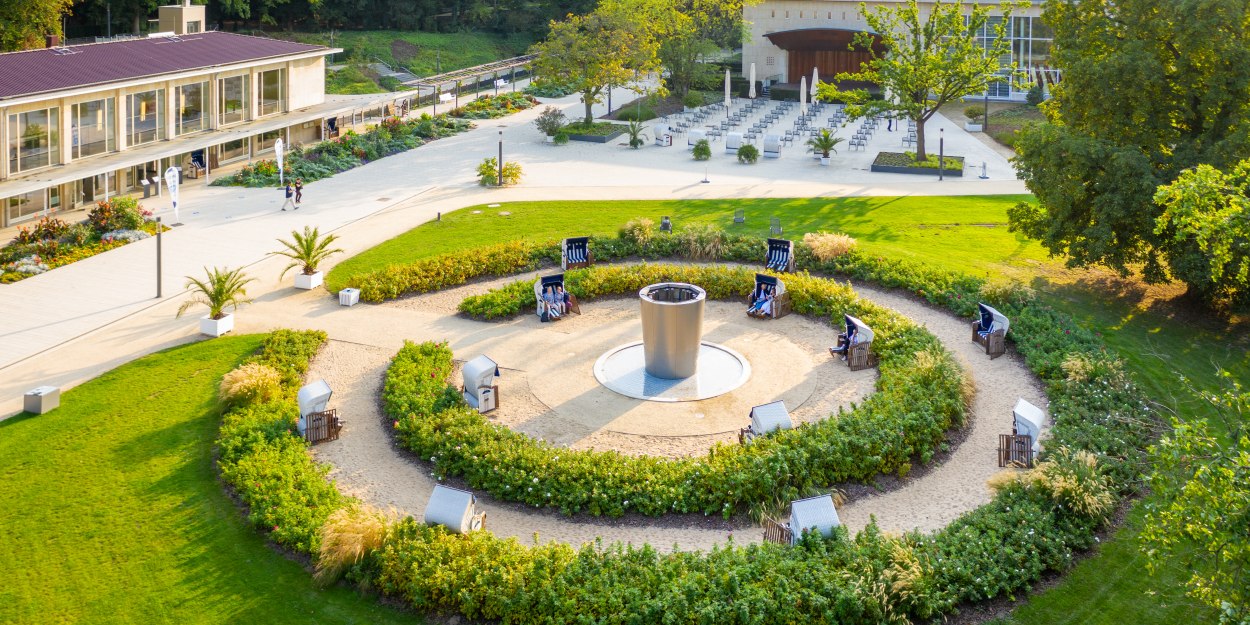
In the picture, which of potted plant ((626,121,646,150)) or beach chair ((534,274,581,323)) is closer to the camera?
beach chair ((534,274,581,323))

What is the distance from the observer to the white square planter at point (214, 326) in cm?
2222

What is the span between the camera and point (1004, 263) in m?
27.2

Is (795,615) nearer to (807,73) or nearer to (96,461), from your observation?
(96,461)

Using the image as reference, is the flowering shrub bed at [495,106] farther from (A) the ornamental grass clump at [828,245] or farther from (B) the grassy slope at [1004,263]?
(A) the ornamental grass clump at [828,245]

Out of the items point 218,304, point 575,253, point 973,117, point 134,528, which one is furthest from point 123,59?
point 973,117

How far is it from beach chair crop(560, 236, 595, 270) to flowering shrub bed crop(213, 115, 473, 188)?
15.4 metres

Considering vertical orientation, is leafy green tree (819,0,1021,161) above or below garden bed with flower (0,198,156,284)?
above

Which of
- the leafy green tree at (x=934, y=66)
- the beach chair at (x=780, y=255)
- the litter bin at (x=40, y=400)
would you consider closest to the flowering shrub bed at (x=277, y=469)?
the litter bin at (x=40, y=400)

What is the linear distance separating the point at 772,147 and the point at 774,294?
70.2 feet

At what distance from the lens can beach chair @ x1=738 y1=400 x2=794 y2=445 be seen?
16641 millimetres

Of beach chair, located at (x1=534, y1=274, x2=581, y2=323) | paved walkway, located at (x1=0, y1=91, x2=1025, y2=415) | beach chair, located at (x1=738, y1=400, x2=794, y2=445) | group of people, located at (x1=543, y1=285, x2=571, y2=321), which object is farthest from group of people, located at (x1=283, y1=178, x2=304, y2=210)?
beach chair, located at (x1=738, y1=400, x2=794, y2=445)

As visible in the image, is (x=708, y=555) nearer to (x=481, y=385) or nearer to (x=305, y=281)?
(x=481, y=385)

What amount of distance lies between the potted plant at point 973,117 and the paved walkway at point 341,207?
2.64ft

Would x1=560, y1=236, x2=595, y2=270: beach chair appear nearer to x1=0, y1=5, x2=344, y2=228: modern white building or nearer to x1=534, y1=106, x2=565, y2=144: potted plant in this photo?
x1=0, y1=5, x2=344, y2=228: modern white building
